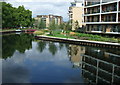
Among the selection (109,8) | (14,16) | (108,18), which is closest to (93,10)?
(109,8)

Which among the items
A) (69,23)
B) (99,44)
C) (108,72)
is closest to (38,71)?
(108,72)

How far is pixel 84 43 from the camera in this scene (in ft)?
124

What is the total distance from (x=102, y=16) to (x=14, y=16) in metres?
55.3

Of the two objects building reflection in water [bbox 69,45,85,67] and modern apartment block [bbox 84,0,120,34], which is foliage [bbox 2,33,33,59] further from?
modern apartment block [bbox 84,0,120,34]

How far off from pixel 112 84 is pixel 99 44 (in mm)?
20952

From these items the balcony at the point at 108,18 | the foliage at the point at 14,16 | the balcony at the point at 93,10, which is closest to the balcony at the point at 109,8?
the balcony at the point at 108,18

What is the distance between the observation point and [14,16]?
85125mm

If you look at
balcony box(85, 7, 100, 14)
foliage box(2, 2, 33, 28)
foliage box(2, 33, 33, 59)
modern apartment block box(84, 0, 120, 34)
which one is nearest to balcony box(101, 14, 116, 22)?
modern apartment block box(84, 0, 120, 34)

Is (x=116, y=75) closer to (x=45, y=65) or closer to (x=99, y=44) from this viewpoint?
(x=45, y=65)

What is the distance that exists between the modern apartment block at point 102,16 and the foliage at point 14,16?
139 ft

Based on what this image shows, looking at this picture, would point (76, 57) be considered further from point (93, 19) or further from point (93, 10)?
point (93, 10)

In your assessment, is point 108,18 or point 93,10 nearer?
point 108,18

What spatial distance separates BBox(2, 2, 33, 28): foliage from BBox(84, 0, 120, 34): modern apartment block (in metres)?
42.5

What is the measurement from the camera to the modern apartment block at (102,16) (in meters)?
40.0
